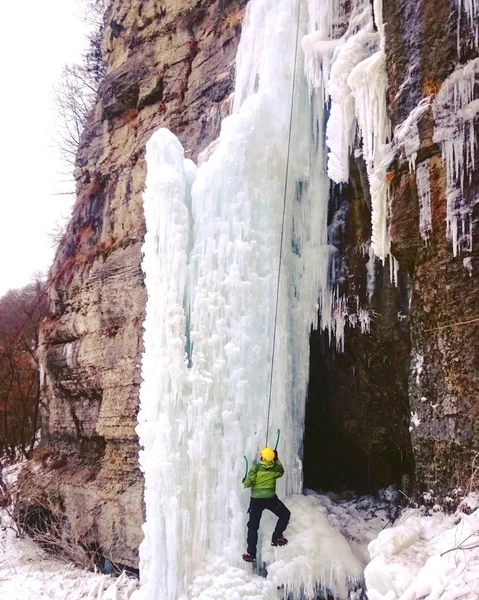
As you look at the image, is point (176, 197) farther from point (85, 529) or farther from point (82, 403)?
point (85, 529)

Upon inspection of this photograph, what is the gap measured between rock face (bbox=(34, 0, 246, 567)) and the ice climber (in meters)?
2.77

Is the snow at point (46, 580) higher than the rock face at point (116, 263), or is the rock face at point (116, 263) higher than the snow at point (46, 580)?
the rock face at point (116, 263)

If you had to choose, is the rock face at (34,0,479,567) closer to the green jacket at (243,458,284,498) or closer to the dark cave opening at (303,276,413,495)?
the dark cave opening at (303,276,413,495)

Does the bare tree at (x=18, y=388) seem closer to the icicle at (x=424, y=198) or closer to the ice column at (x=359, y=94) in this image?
the ice column at (x=359, y=94)

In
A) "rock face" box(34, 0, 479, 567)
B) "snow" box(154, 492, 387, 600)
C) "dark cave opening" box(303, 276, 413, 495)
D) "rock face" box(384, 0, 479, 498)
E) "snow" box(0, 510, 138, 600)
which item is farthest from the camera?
"snow" box(0, 510, 138, 600)

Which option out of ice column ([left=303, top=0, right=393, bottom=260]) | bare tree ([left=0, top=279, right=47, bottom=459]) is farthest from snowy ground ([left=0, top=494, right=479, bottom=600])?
bare tree ([left=0, top=279, right=47, bottom=459])

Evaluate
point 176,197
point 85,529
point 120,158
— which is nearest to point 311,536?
point 176,197

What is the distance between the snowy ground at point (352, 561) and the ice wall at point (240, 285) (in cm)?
14

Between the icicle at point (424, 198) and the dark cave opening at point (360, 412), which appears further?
the dark cave opening at point (360, 412)

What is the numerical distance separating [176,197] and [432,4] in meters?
2.94

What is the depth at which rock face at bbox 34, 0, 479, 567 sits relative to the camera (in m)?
4.17

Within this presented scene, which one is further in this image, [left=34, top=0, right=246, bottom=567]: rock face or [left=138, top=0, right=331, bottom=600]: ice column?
[left=34, top=0, right=246, bottom=567]: rock face

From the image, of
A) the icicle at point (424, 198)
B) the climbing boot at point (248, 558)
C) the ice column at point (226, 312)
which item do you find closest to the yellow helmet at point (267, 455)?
the ice column at point (226, 312)

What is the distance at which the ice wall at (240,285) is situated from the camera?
488 centimetres
